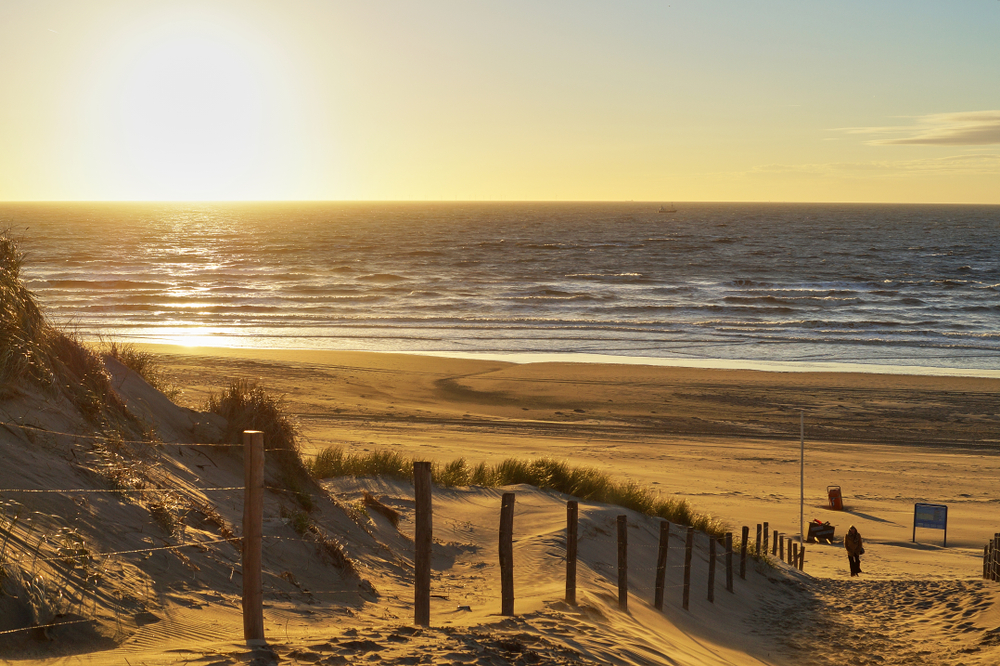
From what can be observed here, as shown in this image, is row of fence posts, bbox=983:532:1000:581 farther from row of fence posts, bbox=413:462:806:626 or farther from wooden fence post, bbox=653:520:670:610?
wooden fence post, bbox=653:520:670:610

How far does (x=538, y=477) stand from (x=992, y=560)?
7.68m

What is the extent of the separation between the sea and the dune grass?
4.88 metres

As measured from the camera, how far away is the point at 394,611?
7391 mm

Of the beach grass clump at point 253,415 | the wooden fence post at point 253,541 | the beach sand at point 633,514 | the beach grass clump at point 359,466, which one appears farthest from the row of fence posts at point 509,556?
the beach grass clump at point 359,466

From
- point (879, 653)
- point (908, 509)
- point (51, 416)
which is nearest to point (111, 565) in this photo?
point (51, 416)

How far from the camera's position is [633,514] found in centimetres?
1375

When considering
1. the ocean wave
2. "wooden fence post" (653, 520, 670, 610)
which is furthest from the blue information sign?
the ocean wave

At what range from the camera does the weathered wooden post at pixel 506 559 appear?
7.19 meters

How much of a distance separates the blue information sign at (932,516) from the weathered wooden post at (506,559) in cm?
1259

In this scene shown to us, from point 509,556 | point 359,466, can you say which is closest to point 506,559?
point 509,556

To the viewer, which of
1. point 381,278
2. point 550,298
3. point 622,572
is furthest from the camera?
point 381,278

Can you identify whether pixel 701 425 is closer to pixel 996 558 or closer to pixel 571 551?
pixel 996 558

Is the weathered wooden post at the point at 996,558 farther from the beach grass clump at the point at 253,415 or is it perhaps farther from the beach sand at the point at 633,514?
the beach grass clump at the point at 253,415

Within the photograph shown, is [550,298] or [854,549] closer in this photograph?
[854,549]
